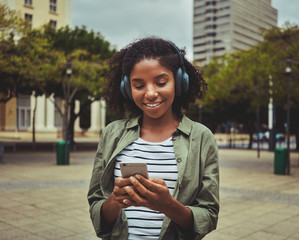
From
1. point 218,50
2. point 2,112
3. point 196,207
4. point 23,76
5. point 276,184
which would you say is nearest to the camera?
point 196,207

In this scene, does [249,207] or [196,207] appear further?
[249,207]

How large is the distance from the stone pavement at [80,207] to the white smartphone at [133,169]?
3.97m

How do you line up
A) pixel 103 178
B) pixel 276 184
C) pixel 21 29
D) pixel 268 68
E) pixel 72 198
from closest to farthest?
pixel 103 178 → pixel 72 198 → pixel 276 184 → pixel 21 29 → pixel 268 68

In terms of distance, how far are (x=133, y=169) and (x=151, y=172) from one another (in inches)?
13.9

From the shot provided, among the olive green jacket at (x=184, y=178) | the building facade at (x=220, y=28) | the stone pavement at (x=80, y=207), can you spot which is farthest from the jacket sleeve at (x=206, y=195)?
the building facade at (x=220, y=28)

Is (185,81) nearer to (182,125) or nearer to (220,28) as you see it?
(182,125)

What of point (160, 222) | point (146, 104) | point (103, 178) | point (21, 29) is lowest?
point (160, 222)

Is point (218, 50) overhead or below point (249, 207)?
overhead

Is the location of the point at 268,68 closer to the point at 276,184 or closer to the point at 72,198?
the point at 276,184

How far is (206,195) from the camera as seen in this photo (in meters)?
1.75

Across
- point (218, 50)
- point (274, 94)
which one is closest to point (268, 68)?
point (274, 94)

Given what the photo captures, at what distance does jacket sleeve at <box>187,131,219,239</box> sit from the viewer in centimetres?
172

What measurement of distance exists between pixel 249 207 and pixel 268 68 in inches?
373

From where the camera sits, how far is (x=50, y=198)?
7.64 m
